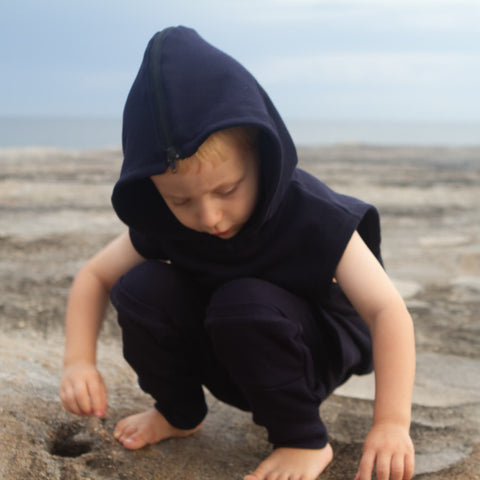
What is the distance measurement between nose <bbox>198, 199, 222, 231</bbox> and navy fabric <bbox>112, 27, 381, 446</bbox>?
0.12 m

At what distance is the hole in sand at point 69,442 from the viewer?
177 cm

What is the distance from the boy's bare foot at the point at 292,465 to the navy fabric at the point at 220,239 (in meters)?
0.03

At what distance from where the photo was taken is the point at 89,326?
71.7 inches

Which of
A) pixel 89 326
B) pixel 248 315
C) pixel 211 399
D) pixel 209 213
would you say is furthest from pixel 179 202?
pixel 211 399

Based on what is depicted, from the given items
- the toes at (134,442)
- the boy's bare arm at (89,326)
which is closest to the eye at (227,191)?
the boy's bare arm at (89,326)

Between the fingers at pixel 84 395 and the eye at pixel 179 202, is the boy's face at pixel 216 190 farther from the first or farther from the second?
the fingers at pixel 84 395

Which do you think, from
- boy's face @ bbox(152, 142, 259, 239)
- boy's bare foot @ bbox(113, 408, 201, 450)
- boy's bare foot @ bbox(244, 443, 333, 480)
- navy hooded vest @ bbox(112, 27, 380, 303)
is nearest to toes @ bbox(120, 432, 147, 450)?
boy's bare foot @ bbox(113, 408, 201, 450)

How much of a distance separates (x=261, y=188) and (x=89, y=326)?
2.05 ft

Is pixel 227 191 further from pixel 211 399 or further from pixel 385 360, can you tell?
pixel 211 399

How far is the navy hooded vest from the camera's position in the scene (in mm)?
1419

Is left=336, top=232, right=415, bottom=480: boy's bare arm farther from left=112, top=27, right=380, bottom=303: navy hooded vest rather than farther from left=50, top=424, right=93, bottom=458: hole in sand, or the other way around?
left=50, top=424, right=93, bottom=458: hole in sand

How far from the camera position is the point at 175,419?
181 centimetres

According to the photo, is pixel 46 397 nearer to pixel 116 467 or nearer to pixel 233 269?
pixel 116 467

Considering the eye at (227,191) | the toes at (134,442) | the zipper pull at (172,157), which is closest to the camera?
the zipper pull at (172,157)
